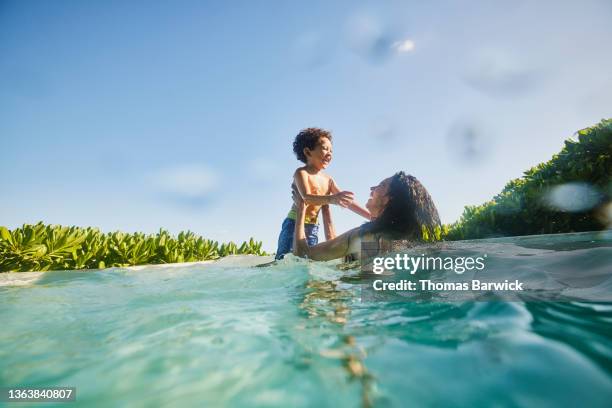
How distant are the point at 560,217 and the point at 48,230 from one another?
35.4 ft

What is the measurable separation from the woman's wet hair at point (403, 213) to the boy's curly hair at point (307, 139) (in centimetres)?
208

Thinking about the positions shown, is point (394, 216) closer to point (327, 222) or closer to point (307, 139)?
point (327, 222)

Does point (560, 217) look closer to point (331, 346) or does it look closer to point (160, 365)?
point (331, 346)

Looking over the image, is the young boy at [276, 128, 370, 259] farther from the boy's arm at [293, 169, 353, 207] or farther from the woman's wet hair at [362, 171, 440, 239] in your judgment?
the woman's wet hair at [362, 171, 440, 239]

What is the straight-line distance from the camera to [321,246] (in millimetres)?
4359

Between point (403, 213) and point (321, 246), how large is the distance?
1.15 m

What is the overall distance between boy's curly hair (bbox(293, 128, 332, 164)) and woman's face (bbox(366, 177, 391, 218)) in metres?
1.84

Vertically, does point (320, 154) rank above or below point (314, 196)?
above

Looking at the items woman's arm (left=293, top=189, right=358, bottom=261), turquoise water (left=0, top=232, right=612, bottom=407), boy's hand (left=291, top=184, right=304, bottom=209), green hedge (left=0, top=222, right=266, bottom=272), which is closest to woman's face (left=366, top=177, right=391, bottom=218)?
woman's arm (left=293, top=189, right=358, bottom=261)

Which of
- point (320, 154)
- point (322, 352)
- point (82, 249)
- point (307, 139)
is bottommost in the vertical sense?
point (322, 352)

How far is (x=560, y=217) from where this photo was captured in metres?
7.21

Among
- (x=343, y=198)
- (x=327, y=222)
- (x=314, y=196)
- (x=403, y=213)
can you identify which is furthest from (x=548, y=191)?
(x=314, y=196)

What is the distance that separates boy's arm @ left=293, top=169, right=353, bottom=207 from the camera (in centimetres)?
423

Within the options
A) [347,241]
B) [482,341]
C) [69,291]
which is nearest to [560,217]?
[347,241]
